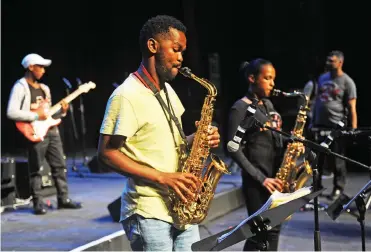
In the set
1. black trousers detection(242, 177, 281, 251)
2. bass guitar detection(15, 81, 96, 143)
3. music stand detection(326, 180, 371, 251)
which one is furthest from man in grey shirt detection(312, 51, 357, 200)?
black trousers detection(242, 177, 281, 251)

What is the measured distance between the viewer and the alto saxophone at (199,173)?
302 centimetres

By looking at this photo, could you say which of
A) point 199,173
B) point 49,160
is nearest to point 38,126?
point 49,160

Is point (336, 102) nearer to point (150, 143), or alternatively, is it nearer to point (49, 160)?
point (49, 160)

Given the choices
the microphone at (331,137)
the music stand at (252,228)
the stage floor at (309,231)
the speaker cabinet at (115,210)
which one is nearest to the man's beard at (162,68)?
the music stand at (252,228)

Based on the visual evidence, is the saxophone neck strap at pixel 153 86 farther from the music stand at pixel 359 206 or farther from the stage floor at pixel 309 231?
the stage floor at pixel 309 231

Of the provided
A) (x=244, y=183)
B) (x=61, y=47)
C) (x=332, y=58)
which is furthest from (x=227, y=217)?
(x=61, y=47)

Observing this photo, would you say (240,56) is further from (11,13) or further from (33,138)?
(33,138)

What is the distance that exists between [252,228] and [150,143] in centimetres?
62

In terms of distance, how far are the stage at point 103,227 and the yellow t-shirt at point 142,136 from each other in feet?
7.48

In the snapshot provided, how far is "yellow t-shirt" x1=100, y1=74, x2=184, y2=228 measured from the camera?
2922 mm

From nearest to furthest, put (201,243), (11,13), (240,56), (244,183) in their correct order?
(201,243), (244,183), (240,56), (11,13)

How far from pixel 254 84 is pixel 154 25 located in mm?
1500

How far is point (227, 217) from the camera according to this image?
7.57 meters

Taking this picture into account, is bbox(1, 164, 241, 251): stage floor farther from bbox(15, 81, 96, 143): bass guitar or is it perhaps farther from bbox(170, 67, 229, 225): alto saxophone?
bbox(170, 67, 229, 225): alto saxophone
